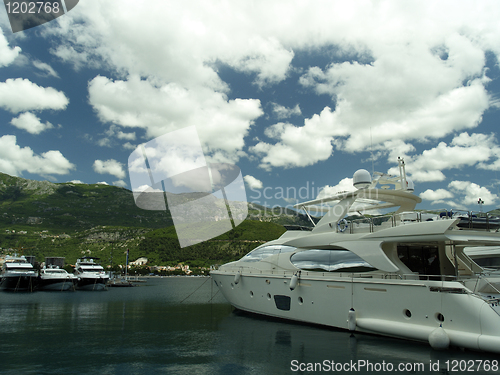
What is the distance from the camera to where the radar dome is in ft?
58.2

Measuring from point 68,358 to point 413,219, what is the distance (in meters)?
16.7

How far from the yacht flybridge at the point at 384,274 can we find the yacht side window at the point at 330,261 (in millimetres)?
52

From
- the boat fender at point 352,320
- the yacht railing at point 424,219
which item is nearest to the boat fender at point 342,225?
the yacht railing at point 424,219

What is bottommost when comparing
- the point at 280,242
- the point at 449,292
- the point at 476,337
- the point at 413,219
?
the point at 476,337

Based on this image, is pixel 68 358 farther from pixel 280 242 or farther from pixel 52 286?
pixel 52 286

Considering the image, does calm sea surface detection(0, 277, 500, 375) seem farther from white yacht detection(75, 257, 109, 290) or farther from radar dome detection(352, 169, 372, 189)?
white yacht detection(75, 257, 109, 290)

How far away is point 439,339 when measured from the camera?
1162cm

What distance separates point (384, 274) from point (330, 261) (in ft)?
9.58

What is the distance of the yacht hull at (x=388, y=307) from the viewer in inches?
444

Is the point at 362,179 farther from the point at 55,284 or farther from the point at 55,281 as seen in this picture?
the point at 55,284

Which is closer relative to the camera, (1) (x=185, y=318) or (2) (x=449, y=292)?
(2) (x=449, y=292)

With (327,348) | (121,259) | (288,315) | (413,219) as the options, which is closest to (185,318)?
(288,315)

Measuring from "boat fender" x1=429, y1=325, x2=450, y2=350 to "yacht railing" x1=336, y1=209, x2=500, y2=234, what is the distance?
4583 mm

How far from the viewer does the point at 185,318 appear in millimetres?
22031
